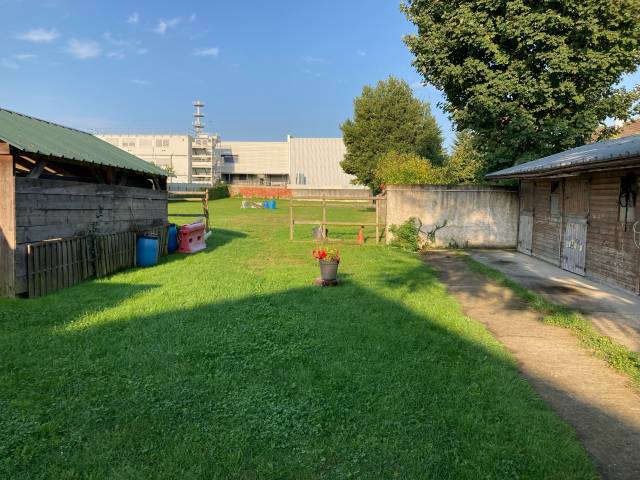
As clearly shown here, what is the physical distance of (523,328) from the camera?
663cm

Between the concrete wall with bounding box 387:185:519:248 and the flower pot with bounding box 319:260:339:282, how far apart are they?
7863 mm

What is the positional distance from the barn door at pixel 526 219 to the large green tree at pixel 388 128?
26.1 metres

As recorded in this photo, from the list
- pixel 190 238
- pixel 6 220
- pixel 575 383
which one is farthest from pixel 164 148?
pixel 575 383

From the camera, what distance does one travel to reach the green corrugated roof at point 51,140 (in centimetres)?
780

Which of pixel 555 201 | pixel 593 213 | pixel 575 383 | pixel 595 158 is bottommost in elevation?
pixel 575 383

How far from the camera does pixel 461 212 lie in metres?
16.2

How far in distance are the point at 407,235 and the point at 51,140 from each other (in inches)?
448

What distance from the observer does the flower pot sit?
8938 millimetres

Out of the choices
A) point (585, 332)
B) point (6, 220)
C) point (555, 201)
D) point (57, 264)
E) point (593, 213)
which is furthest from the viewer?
point (555, 201)

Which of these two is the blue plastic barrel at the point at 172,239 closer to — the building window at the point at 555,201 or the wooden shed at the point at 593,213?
the wooden shed at the point at 593,213

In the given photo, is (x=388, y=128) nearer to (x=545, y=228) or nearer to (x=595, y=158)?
(x=545, y=228)

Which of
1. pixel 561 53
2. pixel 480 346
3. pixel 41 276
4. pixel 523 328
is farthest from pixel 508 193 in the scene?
pixel 41 276

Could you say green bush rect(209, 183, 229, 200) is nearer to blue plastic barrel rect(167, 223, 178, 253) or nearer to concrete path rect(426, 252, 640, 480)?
blue plastic barrel rect(167, 223, 178, 253)

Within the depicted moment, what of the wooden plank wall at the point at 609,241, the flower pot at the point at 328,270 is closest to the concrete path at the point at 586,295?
the wooden plank wall at the point at 609,241
